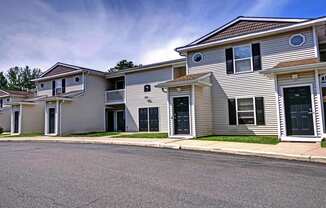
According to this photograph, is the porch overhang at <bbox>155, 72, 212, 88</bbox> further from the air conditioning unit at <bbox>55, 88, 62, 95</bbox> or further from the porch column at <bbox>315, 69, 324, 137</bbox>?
the air conditioning unit at <bbox>55, 88, 62, 95</bbox>

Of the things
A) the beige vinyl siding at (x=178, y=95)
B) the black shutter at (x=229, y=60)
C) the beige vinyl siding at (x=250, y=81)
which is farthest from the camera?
the black shutter at (x=229, y=60)

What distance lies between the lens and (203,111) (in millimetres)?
14406

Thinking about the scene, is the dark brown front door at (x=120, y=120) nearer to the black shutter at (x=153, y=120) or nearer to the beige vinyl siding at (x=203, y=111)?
the black shutter at (x=153, y=120)

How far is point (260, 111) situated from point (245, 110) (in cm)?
84

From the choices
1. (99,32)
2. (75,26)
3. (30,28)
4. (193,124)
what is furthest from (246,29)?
(30,28)

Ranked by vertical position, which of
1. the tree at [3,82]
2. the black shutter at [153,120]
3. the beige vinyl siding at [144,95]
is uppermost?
the tree at [3,82]

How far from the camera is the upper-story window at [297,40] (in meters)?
12.9

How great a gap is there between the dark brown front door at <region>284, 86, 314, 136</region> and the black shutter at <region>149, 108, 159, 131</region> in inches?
410

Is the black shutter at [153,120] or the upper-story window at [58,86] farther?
the upper-story window at [58,86]

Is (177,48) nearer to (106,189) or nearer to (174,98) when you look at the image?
(174,98)

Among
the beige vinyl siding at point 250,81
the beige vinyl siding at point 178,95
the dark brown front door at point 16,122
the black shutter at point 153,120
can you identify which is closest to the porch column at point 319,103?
the beige vinyl siding at point 250,81

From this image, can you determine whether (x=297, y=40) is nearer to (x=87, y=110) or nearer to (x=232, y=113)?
(x=232, y=113)

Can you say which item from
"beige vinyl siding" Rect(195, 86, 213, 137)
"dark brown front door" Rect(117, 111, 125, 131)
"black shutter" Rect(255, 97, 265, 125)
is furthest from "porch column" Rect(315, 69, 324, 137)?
"dark brown front door" Rect(117, 111, 125, 131)

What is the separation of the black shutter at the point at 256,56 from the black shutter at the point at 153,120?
8548mm
